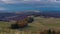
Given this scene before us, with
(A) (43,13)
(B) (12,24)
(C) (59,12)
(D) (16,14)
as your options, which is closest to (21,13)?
(D) (16,14)

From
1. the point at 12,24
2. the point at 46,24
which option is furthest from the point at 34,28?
the point at 12,24

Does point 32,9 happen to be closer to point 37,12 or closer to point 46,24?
point 37,12

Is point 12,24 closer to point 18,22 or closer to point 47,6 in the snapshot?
point 18,22

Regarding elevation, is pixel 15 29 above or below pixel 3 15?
below

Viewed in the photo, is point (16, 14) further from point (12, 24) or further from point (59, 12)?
point (59, 12)

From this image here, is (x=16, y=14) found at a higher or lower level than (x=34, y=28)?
higher
